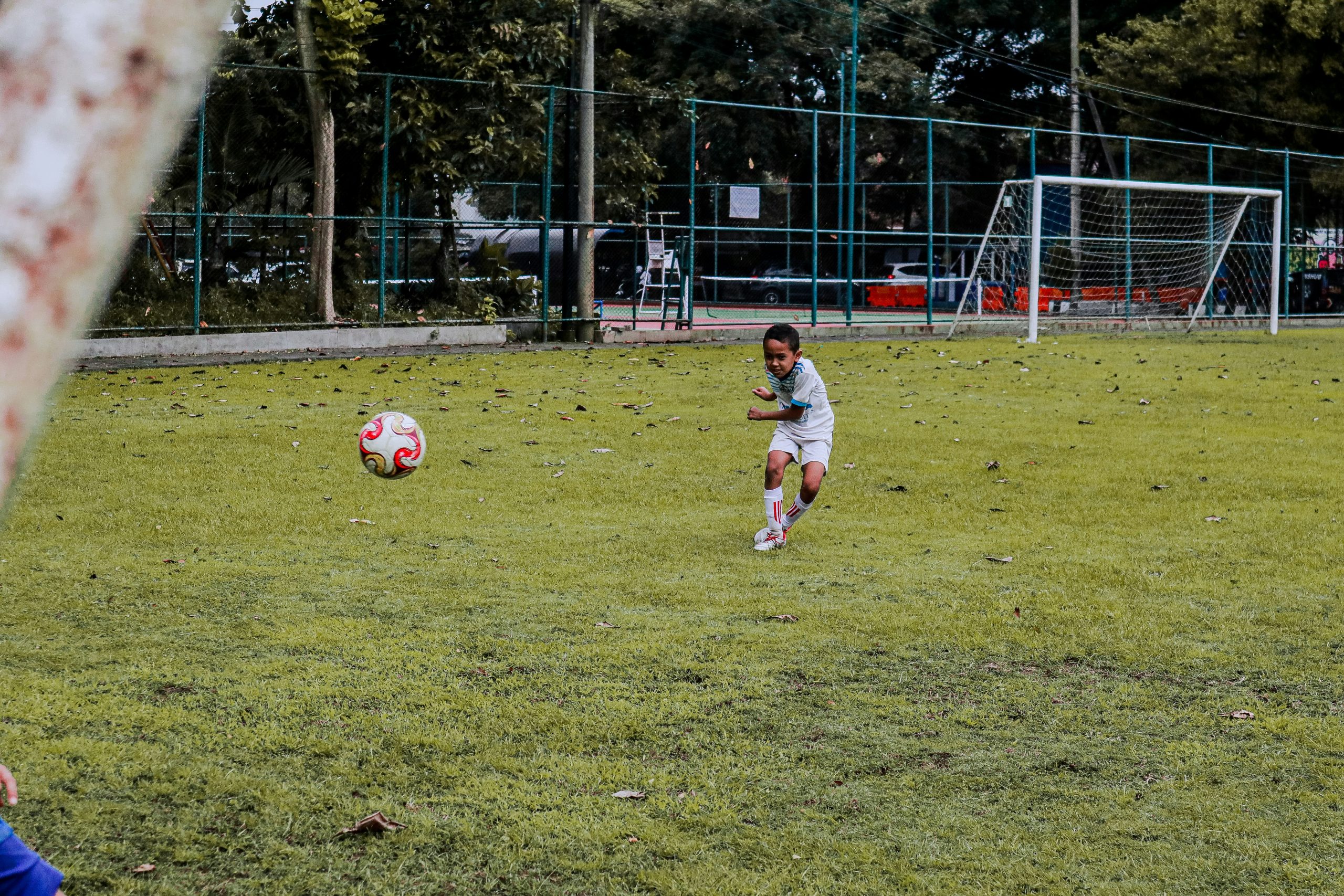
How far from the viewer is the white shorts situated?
727 cm

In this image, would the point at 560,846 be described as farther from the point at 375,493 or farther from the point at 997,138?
the point at 997,138

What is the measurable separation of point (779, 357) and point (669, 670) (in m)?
2.72

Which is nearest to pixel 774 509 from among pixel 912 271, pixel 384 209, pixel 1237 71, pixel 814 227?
pixel 384 209

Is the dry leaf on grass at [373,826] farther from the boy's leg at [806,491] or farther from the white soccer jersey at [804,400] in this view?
the white soccer jersey at [804,400]

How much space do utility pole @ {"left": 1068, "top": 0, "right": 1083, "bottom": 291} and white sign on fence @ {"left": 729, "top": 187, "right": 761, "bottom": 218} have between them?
21.6ft

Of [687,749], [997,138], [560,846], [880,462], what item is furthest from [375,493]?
Result: [997,138]

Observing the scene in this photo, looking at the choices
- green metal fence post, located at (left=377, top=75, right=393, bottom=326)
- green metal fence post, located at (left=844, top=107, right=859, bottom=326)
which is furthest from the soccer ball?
green metal fence post, located at (left=844, top=107, right=859, bottom=326)

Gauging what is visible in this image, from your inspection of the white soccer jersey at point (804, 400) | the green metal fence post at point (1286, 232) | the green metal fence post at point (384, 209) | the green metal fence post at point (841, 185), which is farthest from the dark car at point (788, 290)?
the white soccer jersey at point (804, 400)

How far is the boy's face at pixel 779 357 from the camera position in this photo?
714cm

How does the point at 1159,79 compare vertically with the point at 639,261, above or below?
above

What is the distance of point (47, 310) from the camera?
60 centimetres

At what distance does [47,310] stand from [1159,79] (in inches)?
1396

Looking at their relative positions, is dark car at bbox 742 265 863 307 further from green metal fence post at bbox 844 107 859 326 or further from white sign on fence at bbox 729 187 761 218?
white sign on fence at bbox 729 187 761 218

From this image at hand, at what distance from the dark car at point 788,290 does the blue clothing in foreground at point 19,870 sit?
3049 cm
